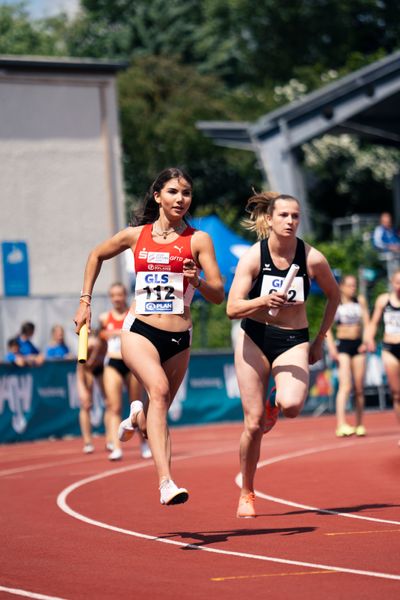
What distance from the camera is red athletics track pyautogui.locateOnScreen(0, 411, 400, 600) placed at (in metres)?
7.44

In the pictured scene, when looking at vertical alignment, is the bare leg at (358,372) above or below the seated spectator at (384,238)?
below

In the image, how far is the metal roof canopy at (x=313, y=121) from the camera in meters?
31.4

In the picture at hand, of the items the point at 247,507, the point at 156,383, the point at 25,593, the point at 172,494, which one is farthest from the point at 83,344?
the point at 25,593

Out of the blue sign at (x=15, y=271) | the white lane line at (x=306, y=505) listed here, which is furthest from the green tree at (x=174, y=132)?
the white lane line at (x=306, y=505)

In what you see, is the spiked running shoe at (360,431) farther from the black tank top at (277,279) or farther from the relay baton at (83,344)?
the relay baton at (83,344)

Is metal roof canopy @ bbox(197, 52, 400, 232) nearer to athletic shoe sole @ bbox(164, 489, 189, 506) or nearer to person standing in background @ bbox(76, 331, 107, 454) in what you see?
person standing in background @ bbox(76, 331, 107, 454)

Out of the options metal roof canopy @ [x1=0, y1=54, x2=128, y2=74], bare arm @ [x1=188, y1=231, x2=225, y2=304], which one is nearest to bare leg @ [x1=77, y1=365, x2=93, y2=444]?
bare arm @ [x1=188, y1=231, x2=225, y2=304]

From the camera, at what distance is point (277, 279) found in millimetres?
9641

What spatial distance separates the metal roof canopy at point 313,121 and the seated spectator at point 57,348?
382 inches

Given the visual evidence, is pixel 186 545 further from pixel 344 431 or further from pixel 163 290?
pixel 344 431

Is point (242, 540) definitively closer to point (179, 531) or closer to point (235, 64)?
point (179, 531)

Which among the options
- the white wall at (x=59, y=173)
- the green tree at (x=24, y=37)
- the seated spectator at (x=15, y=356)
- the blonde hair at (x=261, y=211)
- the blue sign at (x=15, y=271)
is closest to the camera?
the blonde hair at (x=261, y=211)

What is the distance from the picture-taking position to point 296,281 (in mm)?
→ 9617

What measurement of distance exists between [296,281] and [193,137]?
160ft
